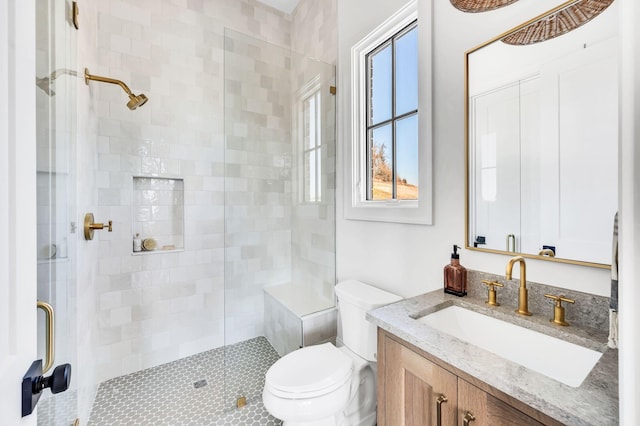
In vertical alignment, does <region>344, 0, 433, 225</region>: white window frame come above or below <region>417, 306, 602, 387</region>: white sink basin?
above

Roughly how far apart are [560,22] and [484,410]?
4.32 ft

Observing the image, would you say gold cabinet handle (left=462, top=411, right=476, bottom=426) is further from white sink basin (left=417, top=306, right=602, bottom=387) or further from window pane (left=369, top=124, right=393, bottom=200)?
window pane (left=369, top=124, right=393, bottom=200)

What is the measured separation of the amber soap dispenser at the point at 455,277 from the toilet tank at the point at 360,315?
12.4 inches

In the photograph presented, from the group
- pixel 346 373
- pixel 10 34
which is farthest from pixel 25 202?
pixel 346 373

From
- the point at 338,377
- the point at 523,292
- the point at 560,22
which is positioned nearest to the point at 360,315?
the point at 338,377

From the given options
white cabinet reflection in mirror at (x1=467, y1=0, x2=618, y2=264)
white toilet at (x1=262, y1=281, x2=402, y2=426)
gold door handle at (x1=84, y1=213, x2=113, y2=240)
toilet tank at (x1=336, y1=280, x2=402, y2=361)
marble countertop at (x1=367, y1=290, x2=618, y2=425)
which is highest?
white cabinet reflection in mirror at (x1=467, y1=0, x2=618, y2=264)

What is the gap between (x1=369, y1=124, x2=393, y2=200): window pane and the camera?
180 centimetres

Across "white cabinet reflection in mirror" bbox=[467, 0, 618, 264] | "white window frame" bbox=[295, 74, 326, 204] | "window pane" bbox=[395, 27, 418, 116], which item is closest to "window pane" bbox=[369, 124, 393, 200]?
"window pane" bbox=[395, 27, 418, 116]

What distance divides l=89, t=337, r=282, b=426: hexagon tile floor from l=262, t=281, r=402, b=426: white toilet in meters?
0.51

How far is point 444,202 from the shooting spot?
1358 millimetres

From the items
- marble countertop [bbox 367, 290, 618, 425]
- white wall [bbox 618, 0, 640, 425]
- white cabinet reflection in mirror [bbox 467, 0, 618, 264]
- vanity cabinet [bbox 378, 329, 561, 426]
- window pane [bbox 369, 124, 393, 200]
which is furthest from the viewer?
window pane [bbox 369, 124, 393, 200]

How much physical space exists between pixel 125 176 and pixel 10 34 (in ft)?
5.95

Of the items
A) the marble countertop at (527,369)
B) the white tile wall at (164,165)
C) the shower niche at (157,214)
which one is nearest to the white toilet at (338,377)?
the marble countertop at (527,369)

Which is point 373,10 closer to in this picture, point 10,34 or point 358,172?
point 358,172
